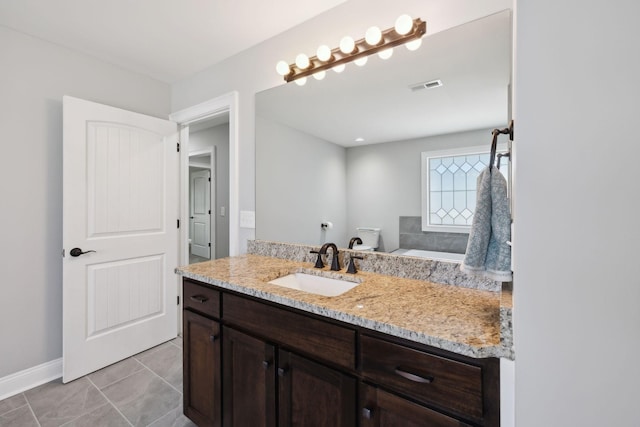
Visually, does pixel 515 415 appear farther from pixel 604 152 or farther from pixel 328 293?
pixel 328 293

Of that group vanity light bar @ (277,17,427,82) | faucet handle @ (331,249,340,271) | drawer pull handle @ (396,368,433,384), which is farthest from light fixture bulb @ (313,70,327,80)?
drawer pull handle @ (396,368,433,384)

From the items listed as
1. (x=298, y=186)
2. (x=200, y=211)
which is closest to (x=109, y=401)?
(x=298, y=186)

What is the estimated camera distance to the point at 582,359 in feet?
1.97

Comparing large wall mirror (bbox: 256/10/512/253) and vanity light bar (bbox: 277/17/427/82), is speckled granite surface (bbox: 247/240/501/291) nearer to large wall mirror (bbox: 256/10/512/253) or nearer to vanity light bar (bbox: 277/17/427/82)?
large wall mirror (bbox: 256/10/512/253)

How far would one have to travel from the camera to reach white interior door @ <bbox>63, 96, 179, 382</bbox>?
6.65 feet

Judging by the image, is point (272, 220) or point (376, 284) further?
point (272, 220)

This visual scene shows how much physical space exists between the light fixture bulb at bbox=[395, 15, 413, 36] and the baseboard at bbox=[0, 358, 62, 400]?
3.11 m

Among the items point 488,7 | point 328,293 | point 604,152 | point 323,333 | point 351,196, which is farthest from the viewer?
point 351,196

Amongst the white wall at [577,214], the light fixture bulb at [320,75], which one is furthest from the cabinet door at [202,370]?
the light fixture bulb at [320,75]

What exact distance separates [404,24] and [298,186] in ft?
3.44

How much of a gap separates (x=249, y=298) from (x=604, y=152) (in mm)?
1230

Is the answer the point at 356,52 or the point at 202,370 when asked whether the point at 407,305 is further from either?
the point at 356,52

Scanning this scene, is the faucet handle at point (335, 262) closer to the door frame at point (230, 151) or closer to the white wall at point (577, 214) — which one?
the door frame at point (230, 151)

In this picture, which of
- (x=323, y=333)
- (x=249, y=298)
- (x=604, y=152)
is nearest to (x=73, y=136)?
(x=249, y=298)
